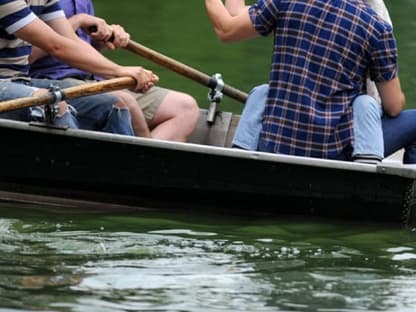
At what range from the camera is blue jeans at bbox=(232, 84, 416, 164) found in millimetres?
7762

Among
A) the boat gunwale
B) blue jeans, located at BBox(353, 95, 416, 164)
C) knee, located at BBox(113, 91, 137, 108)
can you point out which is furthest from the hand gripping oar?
blue jeans, located at BBox(353, 95, 416, 164)

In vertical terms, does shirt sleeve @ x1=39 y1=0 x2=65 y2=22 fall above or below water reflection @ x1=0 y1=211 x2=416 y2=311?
above

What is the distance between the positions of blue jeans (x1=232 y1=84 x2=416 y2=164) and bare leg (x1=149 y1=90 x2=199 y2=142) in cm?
55

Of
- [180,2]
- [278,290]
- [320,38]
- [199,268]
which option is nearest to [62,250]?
[199,268]

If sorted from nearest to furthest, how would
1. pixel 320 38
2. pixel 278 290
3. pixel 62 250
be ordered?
pixel 278 290
pixel 62 250
pixel 320 38

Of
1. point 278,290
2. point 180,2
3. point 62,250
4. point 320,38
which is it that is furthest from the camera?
point 180,2

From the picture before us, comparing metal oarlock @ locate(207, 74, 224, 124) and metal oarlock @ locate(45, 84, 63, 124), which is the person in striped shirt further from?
metal oarlock @ locate(207, 74, 224, 124)

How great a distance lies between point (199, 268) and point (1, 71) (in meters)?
1.72

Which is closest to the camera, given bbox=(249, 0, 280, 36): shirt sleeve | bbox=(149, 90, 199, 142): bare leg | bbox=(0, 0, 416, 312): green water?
bbox=(0, 0, 416, 312): green water

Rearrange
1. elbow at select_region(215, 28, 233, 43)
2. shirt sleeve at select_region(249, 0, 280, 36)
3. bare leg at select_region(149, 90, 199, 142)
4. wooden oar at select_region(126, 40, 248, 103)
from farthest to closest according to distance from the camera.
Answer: wooden oar at select_region(126, 40, 248, 103) → bare leg at select_region(149, 90, 199, 142) → elbow at select_region(215, 28, 233, 43) → shirt sleeve at select_region(249, 0, 280, 36)

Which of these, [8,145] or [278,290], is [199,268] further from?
[8,145]

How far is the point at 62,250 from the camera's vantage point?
23.2 ft

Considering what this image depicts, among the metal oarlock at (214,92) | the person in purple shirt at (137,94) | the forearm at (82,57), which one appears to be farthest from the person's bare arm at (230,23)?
the metal oarlock at (214,92)

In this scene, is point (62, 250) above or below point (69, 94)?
below
